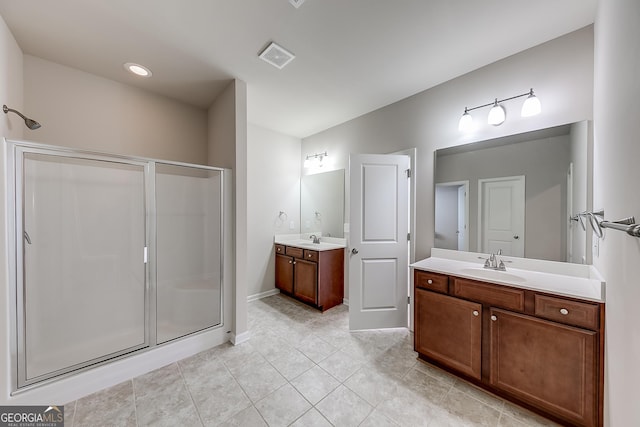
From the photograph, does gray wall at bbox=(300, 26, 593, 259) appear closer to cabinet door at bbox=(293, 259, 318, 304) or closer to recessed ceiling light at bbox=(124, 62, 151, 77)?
cabinet door at bbox=(293, 259, 318, 304)

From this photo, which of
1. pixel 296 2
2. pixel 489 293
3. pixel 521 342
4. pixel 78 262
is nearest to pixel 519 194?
pixel 489 293

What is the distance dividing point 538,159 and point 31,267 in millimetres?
3890

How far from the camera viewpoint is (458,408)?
1.53 metres

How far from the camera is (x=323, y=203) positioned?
3.72 metres

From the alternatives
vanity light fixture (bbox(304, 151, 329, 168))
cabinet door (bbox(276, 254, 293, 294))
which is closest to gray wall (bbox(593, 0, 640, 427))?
vanity light fixture (bbox(304, 151, 329, 168))

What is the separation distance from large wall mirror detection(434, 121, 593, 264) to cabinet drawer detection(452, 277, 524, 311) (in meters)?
0.58

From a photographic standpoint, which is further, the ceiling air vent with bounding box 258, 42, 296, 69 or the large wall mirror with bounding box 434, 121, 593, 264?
the ceiling air vent with bounding box 258, 42, 296, 69

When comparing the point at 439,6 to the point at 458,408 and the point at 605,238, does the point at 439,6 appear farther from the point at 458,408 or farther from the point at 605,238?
the point at 458,408

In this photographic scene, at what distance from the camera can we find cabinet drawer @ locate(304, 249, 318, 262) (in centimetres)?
304

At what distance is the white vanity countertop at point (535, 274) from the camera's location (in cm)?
138

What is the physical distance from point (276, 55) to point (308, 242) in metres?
2.62

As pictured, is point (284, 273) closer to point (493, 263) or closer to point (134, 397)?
point (134, 397)

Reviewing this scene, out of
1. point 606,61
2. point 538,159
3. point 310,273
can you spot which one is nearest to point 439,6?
point 606,61

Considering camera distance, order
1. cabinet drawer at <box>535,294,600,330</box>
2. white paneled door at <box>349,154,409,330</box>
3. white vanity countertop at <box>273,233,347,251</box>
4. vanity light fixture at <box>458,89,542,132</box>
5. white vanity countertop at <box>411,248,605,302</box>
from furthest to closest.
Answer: white vanity countertop at <box>273,233,347,251</box> → white paneled door at <box>349,154,409,330</box> → vanity light fixture at <box>458,89,542,132</box> → white vanity countertop at <box>411,248,605,302</box> → cabinet drawer at <box>535,294,600,330</box>
